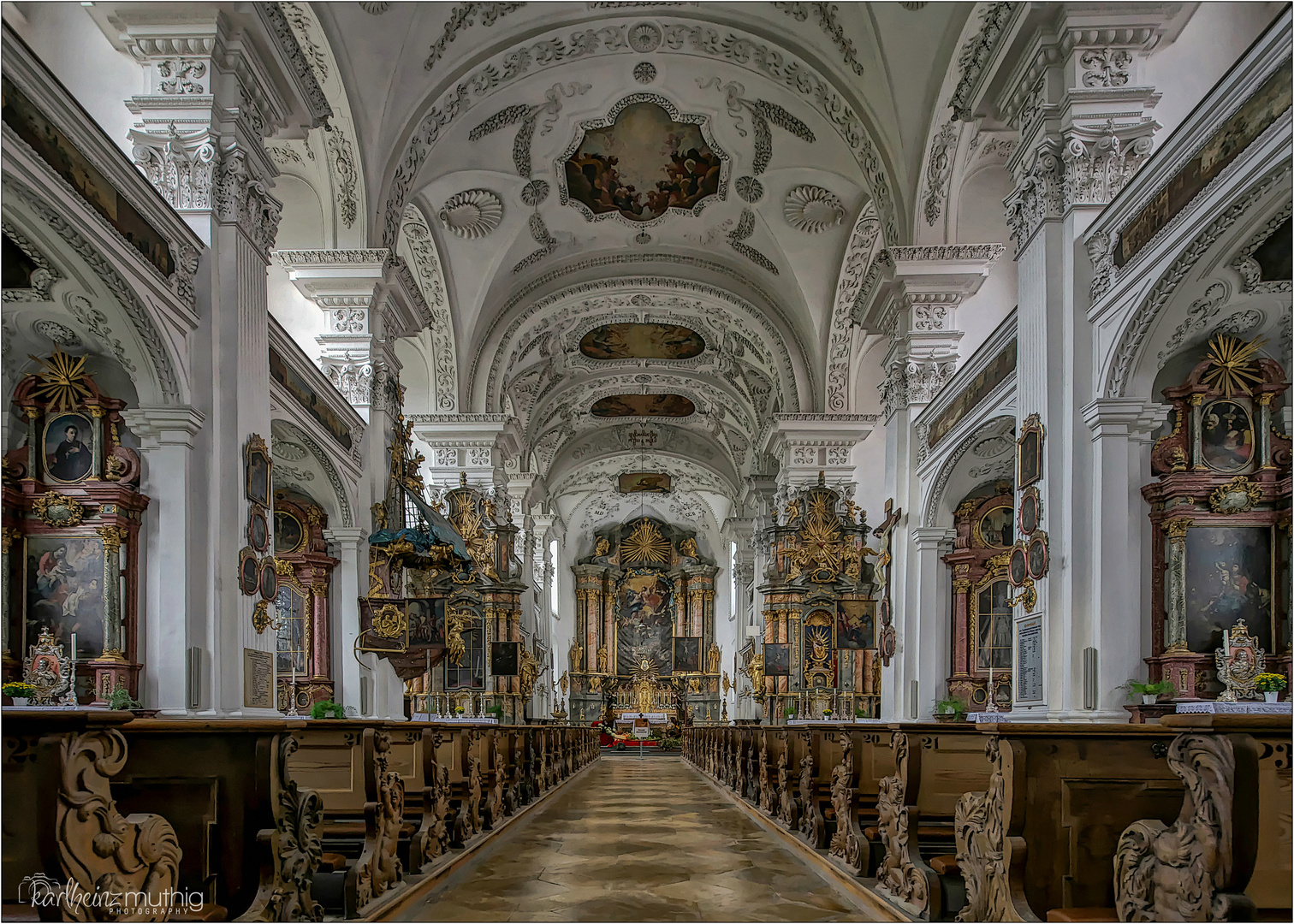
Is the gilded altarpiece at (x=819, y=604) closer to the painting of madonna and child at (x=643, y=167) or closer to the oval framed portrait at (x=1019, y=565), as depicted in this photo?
the painting of madonna and child at (x=643, y=167)

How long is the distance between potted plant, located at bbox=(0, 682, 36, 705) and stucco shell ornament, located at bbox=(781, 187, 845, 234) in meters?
13.3

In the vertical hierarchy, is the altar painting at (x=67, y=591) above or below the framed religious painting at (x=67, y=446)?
below

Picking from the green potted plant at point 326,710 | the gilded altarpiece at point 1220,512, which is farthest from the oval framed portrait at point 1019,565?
the green potted plant at point 326,710

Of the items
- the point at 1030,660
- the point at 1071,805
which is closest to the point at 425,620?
the point at 1030,660

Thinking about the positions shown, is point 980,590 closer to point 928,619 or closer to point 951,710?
point 928,619

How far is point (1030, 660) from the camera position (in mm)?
8805

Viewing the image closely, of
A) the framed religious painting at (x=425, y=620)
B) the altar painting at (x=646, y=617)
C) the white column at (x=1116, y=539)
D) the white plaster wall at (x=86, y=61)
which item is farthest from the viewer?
the altar painting at (x=646, y=617)

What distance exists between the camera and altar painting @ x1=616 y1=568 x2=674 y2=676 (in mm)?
41125

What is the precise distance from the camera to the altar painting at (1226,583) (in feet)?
26.9

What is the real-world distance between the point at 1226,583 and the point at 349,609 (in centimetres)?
927

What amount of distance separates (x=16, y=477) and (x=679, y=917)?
598 centimetres

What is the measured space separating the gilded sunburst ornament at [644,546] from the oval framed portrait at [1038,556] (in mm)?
32634

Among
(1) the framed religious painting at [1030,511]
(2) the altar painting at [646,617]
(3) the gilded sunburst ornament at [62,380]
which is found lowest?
(2) the altar painting at [646,617]

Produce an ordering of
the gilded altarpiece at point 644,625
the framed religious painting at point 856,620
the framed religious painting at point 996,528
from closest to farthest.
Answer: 1. the framed religious painting at point 996,528
2. the framed religious painting at point 856,620
3. the gilded altarpiece at point 644,625
